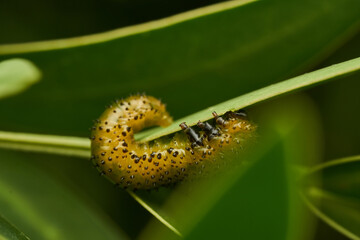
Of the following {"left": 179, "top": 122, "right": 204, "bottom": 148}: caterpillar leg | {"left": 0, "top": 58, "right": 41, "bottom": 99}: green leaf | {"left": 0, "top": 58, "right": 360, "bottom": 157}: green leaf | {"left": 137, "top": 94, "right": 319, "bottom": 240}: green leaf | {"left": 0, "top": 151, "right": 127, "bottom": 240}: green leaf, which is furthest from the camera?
{"left": 179, "top": 122, "right": 204, "bottom": 148}: caterpillar leg

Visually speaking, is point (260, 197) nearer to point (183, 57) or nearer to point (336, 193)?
point (336, 193)

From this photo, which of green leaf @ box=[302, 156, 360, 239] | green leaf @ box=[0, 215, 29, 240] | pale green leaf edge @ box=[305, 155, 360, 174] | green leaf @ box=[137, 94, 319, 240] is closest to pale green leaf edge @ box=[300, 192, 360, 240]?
green leaf @ box=[302, 156, 360, 239]

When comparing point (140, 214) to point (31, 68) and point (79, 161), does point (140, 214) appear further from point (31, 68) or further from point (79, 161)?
point (31, 68)

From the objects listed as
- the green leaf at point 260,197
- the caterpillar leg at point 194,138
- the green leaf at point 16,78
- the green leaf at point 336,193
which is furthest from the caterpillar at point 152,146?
the green leaf at point 260,197

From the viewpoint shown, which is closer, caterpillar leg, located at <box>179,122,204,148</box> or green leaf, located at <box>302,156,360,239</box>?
green leaf, located at <box>302,156,360,239</box>

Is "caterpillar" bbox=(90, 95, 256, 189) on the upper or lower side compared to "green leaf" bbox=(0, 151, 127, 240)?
upper

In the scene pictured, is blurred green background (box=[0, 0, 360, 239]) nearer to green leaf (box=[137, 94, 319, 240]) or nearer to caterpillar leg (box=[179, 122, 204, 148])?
caterpillar leg (box=[179, 122, 204, 148])

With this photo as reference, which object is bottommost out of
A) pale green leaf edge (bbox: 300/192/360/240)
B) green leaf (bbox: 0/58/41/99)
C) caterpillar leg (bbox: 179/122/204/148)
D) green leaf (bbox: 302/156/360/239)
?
green leaf (bbox: 0/58/41/99)

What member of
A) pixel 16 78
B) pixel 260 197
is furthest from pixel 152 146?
pixel 260 197
